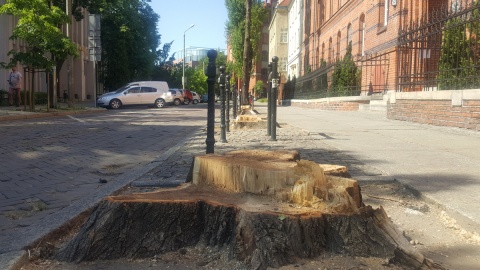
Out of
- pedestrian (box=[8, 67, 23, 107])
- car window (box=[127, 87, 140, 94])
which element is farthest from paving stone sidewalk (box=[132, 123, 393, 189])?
car window (box=[127, 87, 140, 94])

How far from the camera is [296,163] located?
3.77 meters

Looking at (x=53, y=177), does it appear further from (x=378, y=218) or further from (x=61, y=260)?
(x=378, y=218)

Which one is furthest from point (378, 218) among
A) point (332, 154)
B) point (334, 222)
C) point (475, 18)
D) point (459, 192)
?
point (475, 18)

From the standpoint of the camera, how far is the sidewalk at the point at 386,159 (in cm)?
447

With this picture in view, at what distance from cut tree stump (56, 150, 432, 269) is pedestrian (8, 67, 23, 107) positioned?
19802mm

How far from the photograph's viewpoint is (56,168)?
23.5 feet

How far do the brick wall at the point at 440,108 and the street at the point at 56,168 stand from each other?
5.78 metres

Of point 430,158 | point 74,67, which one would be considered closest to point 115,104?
point 74,67

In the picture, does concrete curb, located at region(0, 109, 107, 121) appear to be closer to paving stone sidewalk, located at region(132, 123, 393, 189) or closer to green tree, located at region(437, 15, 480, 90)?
paving stone sidewalk, located at region(132, 123, 393, 189)

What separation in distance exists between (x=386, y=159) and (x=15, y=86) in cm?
1894

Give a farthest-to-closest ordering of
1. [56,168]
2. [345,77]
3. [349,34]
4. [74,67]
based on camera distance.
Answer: [74,67], [349,34], [345,77], [56,168]

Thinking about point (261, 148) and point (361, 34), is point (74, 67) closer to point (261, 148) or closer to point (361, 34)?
point (361, 34)

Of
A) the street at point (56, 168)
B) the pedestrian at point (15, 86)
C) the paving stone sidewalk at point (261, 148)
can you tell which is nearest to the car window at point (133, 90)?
the pedestrian at point (15, 86)

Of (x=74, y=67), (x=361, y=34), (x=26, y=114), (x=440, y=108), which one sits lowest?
(x=26, y=114)
